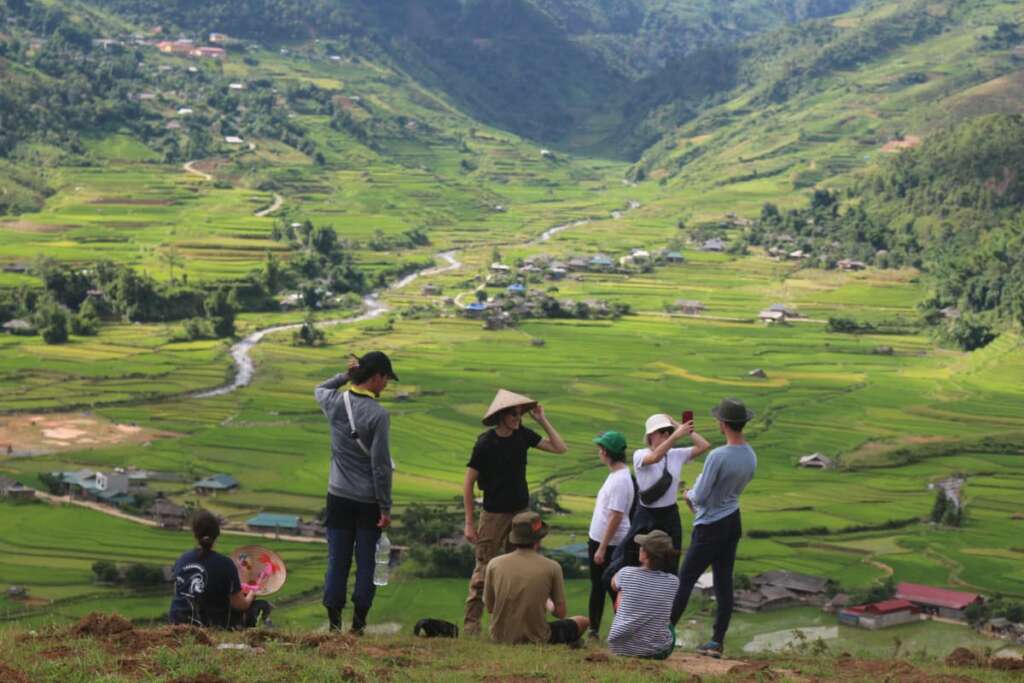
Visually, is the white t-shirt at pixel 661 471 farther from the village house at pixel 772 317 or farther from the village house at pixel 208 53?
the village house at pixel 208 53

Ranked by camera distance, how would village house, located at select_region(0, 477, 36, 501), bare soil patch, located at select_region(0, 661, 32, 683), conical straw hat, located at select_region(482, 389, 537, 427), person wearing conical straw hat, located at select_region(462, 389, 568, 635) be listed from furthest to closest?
village house, located at select_region(0, 477, 36, 501) → person wearing conical straw hat, located at select_region(462, 389, 568, 635) → conical straw hat, located at select_region(482, 389, 537, 427) → bare soil patch, located at select_region(0, 661, 32, 683)

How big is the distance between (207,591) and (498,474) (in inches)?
97.7

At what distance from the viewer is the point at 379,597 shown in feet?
93.3

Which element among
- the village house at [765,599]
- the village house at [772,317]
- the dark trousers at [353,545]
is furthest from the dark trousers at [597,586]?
the village house at [772,317]

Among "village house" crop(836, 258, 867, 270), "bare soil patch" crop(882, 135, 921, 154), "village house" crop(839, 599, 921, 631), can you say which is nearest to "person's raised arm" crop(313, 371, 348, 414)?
"village house" crop(839, 599, 921, 631)

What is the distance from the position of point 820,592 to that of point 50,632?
68.7 feet

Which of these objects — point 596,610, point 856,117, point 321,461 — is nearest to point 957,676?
point 596,610

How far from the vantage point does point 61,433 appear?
139 ft

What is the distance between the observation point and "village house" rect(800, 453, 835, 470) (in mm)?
40906

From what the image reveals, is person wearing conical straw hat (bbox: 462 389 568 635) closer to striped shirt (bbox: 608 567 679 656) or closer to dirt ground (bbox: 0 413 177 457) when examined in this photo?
striped shirt (bbox: 608 567 679 656)

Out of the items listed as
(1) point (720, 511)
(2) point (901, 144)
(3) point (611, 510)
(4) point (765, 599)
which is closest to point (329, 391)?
(3) point (611, 510)

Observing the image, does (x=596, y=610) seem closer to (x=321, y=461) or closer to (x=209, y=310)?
(x=321, y=461)

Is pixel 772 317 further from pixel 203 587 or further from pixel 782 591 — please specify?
pixel 203 587

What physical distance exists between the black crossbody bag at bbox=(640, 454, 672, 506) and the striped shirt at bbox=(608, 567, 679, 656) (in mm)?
905
